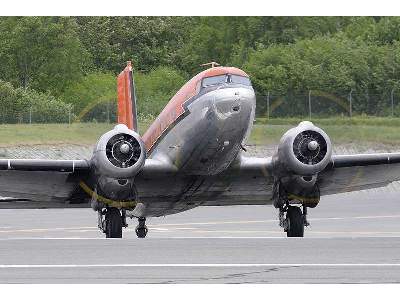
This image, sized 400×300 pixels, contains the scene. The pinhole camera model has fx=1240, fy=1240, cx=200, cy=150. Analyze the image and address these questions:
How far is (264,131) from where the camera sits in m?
48.9

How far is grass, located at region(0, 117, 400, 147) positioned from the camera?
1951 inches

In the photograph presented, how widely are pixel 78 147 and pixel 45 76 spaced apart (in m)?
9.72

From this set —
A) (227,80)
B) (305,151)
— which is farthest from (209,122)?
(305,151)

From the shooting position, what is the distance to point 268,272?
57.8ft

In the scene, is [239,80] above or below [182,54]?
below

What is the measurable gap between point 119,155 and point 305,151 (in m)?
4.28

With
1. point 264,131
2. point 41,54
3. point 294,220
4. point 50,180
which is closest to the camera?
point 294,220

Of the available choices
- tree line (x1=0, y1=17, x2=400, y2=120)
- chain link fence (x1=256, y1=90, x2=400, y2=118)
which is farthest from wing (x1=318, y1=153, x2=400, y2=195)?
tree line (x1=0, y1=17, x2=400, y2=120)

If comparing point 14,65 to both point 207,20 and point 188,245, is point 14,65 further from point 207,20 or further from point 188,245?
point 188,245

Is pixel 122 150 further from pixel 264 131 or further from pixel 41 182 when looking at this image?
pixel 264 131

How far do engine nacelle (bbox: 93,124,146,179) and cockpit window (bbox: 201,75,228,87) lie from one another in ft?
6.65

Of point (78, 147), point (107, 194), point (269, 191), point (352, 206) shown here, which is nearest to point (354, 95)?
point (352, 206)

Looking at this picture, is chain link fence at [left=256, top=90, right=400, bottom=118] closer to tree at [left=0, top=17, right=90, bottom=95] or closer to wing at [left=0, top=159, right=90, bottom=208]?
tree at [left=0, top=17, right=90, bottom=95]

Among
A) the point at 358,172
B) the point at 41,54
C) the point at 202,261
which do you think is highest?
the point at 41,54
